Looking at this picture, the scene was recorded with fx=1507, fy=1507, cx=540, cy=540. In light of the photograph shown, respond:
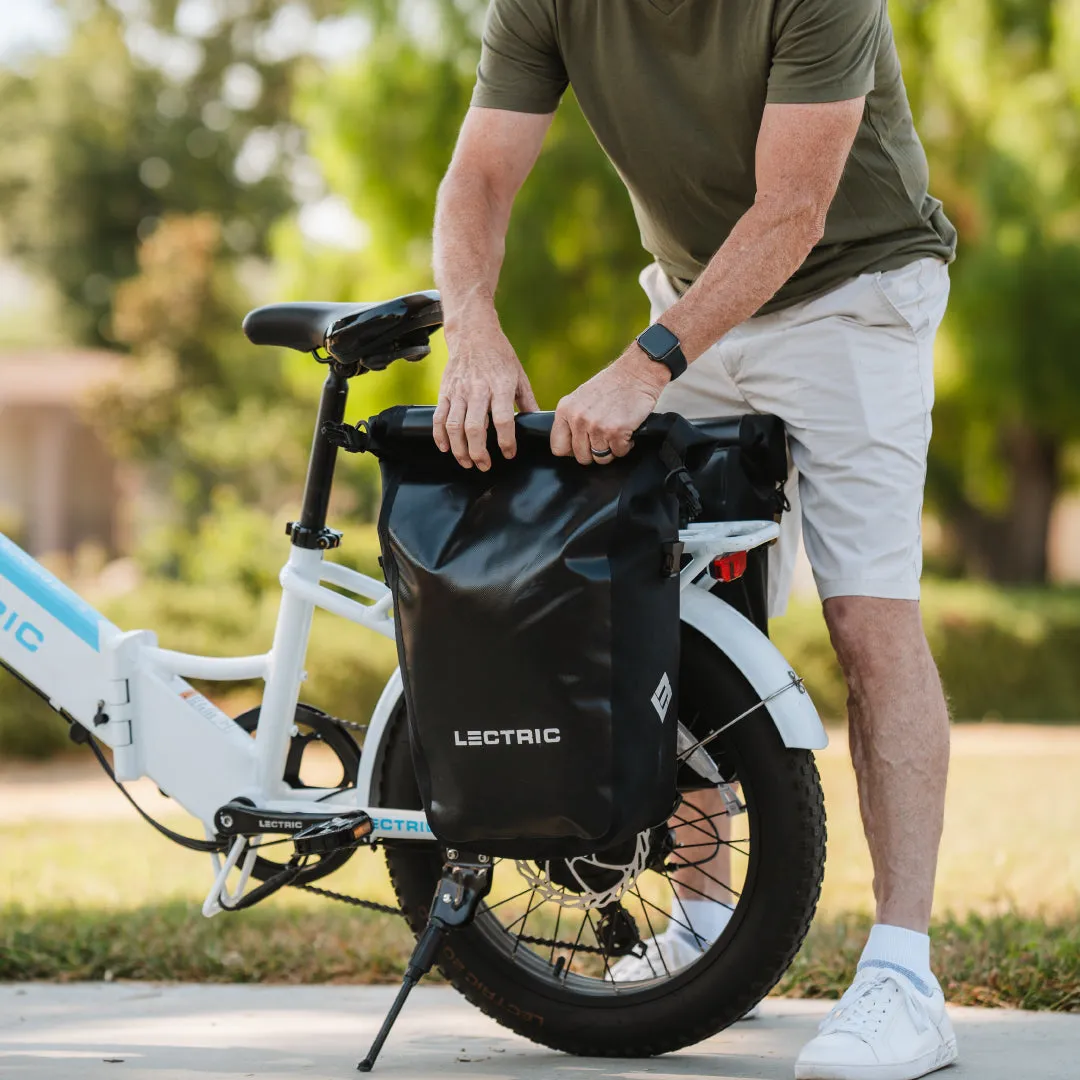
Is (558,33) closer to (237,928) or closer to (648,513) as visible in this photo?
(648,513)

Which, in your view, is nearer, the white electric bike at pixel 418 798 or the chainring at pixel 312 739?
the white electric bike at pixel 418 798

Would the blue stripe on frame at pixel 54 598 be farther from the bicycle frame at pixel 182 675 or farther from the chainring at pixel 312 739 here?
the chainring at pixel 312 739

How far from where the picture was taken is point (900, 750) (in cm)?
237

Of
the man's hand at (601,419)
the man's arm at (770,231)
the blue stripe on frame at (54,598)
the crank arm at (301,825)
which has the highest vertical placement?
the man's arm at (770,231)

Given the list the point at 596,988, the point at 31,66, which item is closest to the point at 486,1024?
the point at 596,988

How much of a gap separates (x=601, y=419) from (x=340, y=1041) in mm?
1174

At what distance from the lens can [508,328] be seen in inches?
432

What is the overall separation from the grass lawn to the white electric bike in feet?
1.73

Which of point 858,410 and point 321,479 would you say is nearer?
point 858,410

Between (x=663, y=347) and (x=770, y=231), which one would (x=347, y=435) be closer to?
(x=663, y=347)

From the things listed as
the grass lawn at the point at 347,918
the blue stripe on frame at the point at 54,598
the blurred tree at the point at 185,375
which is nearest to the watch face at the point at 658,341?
the blue stripe on frame at the point at 54,598

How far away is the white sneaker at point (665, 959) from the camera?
2555 millimetres

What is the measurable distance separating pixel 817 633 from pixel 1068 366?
2668 millimetres

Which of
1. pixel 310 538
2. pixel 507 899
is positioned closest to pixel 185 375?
pixel 310 538
